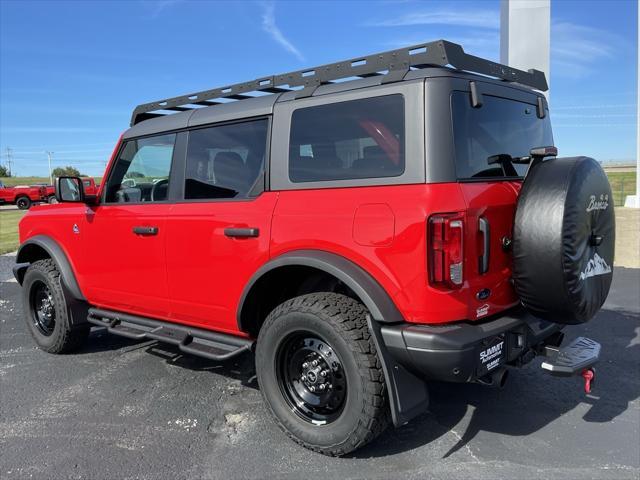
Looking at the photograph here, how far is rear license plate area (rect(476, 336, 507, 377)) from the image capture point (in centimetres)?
266

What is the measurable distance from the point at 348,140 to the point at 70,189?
2586 mm

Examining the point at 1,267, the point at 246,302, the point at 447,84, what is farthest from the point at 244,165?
the point at 1,267

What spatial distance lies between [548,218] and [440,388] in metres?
1.84

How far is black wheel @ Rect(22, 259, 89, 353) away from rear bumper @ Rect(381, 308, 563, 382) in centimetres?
336

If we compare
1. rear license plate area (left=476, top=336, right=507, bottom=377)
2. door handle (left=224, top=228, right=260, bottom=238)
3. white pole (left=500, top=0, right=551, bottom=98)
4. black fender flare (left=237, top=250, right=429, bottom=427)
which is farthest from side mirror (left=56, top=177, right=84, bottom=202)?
white pole (left=500, top=0, right=551, bottom=98)

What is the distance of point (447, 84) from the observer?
2.72 m

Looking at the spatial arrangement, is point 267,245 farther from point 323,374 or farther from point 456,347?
point 456,347

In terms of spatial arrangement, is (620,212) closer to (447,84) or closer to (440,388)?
(440,388)

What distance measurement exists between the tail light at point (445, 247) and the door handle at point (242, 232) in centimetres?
116

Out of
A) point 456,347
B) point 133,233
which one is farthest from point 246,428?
point 133,233

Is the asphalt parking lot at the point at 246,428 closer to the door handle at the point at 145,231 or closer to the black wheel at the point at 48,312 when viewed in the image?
the black wheel at the point at 48,312

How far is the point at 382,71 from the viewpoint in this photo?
299cm

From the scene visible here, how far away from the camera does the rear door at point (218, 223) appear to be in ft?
10.8

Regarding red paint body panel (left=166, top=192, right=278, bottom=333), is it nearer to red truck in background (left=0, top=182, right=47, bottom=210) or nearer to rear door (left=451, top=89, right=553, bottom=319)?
rear door (left=451, top=89, right=553, bottom=319)
